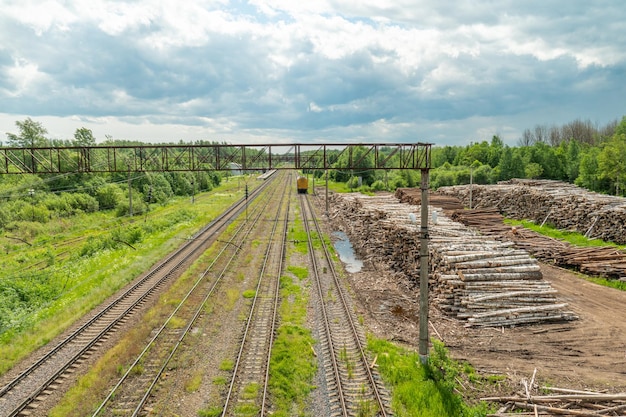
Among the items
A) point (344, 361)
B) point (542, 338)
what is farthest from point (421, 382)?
point (542, 338)

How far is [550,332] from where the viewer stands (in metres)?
16.8

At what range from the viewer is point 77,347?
15883mm

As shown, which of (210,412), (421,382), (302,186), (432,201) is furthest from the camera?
(302,186)

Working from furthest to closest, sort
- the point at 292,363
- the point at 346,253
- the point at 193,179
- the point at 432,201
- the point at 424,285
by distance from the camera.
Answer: the point at 193,179, the point at 432,201, the point at 346,253, the point at 292,363, the point at 424,285

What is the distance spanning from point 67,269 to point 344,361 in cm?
2293

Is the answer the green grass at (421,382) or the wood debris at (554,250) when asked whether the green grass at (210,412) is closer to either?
the green grass at (421,382)

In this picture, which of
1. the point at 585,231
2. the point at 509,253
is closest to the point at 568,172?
the point at 585,231

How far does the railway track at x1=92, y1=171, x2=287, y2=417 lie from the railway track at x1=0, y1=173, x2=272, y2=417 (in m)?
2.19

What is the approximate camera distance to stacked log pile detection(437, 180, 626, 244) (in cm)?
3066

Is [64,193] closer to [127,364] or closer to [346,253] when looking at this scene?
[346,253]

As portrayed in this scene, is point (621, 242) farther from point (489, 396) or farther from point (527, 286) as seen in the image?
point (489, 396)

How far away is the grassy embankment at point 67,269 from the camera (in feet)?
58.7

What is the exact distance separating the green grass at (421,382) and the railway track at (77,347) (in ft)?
35.5

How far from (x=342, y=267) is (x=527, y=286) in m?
12.0
